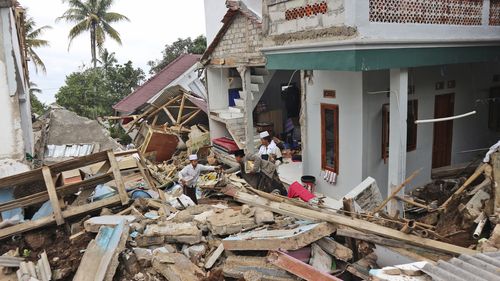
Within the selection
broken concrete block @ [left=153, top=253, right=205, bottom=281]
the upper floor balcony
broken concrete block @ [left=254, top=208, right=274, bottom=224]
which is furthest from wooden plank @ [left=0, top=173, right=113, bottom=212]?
the upper floor balcony

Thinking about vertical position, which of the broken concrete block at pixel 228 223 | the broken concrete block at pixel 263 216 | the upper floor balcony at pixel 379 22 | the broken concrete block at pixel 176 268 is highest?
the upper floor balcony at pixel 379 22

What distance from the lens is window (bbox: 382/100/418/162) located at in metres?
8.66

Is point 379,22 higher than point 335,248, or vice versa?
point 379,22

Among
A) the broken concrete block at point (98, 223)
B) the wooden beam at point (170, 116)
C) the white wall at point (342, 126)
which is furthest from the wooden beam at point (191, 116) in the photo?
the broken concrete block at point (98, 223)

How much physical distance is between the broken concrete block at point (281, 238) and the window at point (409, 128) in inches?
174

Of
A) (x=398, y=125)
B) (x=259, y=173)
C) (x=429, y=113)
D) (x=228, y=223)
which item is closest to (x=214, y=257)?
(x=228, y=223)

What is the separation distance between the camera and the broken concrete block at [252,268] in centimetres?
441

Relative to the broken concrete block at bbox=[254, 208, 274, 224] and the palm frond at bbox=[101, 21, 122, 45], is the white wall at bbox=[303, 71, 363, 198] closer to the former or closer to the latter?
the broken concrete block at bbox=[254, 208, 274, 224]

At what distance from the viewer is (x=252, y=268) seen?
463cm

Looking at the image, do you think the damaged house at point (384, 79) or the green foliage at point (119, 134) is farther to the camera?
the green foliage at point (119, 134)

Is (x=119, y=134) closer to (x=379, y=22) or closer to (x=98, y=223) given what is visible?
(x=98, y=223)

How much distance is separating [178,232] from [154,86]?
17821 mm

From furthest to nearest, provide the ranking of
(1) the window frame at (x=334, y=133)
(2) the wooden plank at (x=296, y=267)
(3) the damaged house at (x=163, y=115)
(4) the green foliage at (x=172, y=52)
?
(4) the green foliage at (x=172, y=52)
(3) the damaged house at (x=163, y=115)
(1) the window frame at (x=334, y=133)
(2) the wooden plank at (x=296, y=267)

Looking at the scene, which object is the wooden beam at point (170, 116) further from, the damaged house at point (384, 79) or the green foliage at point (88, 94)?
the green foliage at point (88, 94)
